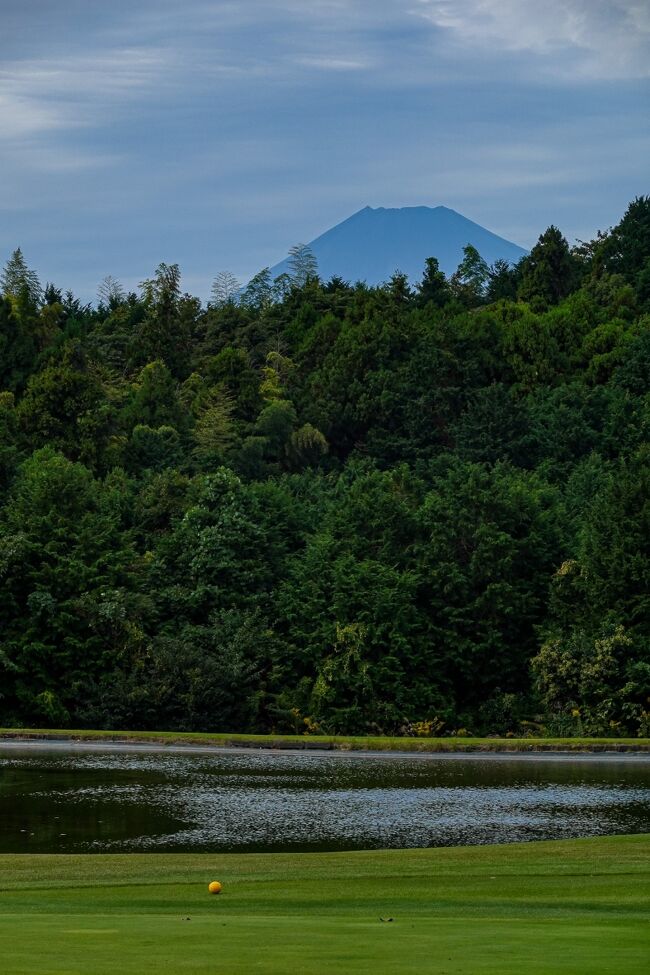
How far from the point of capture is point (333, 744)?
37.3 m

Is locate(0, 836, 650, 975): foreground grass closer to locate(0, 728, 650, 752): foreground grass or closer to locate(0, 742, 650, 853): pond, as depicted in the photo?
locate(0, 742, 650, 853): pond

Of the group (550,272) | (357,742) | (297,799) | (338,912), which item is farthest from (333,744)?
(550,272)

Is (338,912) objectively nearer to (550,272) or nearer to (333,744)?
(333,744)

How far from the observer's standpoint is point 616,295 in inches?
3686

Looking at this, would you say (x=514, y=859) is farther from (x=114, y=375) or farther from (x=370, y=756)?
(x=114, y=375)

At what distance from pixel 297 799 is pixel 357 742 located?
35.5ft

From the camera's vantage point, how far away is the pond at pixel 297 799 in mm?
22609

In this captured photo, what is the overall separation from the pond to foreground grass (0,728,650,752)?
A: 138 cm

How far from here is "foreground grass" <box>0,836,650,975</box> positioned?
9.66 metres

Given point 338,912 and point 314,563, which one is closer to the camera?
point 338,912

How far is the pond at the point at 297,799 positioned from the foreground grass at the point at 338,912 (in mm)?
→ 2166

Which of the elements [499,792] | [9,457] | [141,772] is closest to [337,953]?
[499,792]

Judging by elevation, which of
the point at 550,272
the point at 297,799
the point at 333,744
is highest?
the point at 550,272

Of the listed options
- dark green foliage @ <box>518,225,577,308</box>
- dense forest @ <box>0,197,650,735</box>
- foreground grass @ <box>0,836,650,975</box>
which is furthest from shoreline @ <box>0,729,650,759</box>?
dark green foliage @ <box>518,225,577,308</box>
